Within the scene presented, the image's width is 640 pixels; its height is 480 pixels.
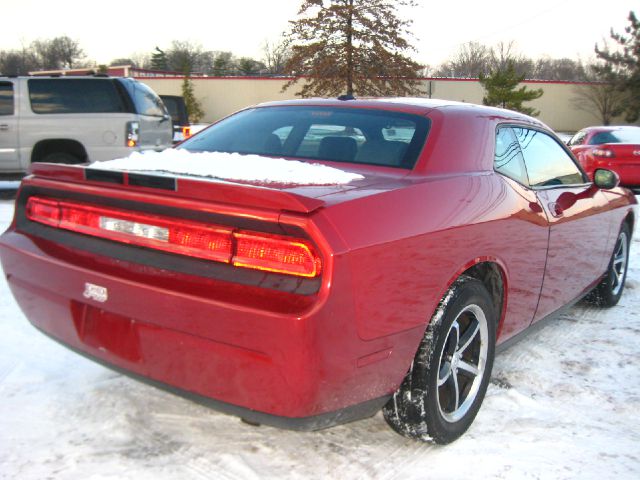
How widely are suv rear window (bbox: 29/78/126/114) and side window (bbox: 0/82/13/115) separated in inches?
11.5

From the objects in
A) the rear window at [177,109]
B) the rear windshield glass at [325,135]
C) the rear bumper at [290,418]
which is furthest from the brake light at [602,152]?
the rear bumper at [290,418]

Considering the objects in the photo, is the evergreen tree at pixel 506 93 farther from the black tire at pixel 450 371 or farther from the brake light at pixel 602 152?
the black tire at pixel 450 371

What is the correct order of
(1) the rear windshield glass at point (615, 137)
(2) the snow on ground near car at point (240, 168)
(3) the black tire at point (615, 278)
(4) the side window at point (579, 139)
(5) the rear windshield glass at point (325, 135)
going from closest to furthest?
(2) the snow on ground near car at point (240, 168) → (5) the rear windshield glass at point (325, 135) → (3) the black tire at point (615, 278) → (1) the rear windshield glass at point (615, 137) → (4) the side window at point (579, 139)

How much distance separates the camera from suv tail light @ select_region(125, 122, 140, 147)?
364 inches

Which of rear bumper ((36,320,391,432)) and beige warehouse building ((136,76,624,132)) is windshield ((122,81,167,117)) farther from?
beige warehouse building ((136,76,624,132))

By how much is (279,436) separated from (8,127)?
8191 mm

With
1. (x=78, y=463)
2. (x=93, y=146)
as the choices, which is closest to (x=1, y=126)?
(x=93, y=146)

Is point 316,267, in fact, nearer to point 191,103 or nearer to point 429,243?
point 429,243

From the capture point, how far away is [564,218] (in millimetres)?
3416

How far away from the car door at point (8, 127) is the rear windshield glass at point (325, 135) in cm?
674

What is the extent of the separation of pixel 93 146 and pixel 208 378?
7942 millimetres

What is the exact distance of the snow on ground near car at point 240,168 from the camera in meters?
2.33


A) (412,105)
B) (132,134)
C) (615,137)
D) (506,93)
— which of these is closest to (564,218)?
(412,105)

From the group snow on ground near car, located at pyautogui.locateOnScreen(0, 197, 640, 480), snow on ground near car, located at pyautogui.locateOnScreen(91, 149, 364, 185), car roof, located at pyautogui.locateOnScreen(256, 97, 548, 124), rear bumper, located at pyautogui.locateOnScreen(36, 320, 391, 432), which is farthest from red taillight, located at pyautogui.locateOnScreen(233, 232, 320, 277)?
car roof, located at pyautogui.locateOnScreen(256, 97, 548, 124)
